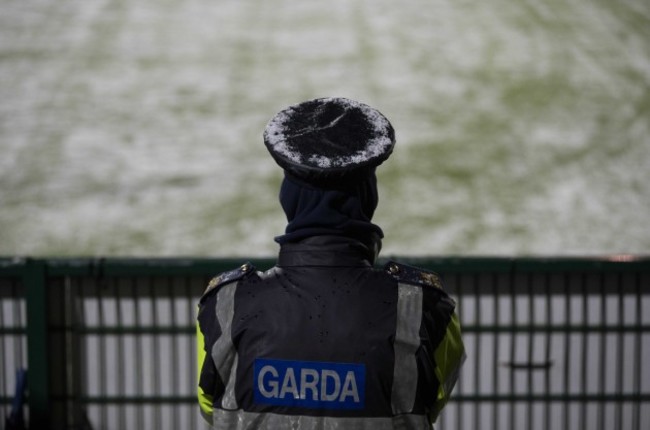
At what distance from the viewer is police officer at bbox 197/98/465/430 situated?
2.05m

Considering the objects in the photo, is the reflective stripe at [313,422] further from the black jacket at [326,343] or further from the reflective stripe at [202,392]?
the reflective stripe at [202,392]

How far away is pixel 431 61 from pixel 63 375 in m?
10.3

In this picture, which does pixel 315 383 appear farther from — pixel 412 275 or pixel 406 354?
pixel 412 275

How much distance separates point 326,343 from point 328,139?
484 mm

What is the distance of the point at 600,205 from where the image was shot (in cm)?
1024

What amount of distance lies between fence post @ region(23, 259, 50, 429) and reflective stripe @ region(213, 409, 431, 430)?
256 cm

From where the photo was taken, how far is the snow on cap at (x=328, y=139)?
2039mm

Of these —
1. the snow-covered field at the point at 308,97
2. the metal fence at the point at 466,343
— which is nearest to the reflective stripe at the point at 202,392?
the metal fence at the point at 466,343

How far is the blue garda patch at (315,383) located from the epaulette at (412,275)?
0.25 m

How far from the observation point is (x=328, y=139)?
2105 mm

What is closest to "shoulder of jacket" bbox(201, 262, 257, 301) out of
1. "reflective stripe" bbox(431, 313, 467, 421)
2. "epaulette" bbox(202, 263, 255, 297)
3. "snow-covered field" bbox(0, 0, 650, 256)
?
"epaulette" bbox(202, 263, 255, 297)

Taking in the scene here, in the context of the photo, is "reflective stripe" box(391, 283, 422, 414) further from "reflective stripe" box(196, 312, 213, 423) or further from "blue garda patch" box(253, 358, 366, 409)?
"reflective stripe" box(196, 312, 213, 423)

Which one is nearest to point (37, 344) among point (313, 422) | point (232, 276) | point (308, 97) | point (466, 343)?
point (466, 343)

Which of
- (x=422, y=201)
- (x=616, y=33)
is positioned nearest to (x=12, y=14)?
(x=422, y=201)
